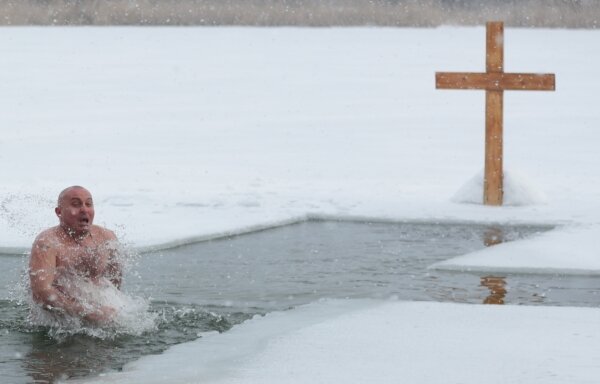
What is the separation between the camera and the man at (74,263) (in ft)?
23.5

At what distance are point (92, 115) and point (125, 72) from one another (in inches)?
→ 235

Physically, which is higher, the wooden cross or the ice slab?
the wooden cross

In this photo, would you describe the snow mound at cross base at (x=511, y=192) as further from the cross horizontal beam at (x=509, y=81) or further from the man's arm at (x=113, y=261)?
the man's arm at (x=113, y=261)

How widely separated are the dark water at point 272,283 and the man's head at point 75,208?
1.93 ft

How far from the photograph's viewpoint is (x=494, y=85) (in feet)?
39.9

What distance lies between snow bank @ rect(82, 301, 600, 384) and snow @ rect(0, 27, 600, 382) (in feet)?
0.07

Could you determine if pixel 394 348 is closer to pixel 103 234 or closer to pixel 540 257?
pixel 103 234

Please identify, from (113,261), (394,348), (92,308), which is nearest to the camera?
(394,348)

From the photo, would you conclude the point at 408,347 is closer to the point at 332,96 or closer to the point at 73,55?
the point at 332,96

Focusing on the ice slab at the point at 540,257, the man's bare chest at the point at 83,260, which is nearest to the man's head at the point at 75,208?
the man's bare chest at the point at 83,260

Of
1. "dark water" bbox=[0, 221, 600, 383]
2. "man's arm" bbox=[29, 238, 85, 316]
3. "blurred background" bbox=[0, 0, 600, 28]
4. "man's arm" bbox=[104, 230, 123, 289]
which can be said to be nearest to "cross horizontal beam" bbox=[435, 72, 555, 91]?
"dark water" bbox=[0, 221, 600, 383]

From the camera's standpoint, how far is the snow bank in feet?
19.7

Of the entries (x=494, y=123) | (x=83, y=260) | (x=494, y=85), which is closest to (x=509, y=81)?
(x=494, y=85)

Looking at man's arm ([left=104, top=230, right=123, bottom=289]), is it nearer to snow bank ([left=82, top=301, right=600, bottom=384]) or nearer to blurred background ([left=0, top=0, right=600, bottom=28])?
snow bank ([left=82, top=301, right=600, bottom=384])
